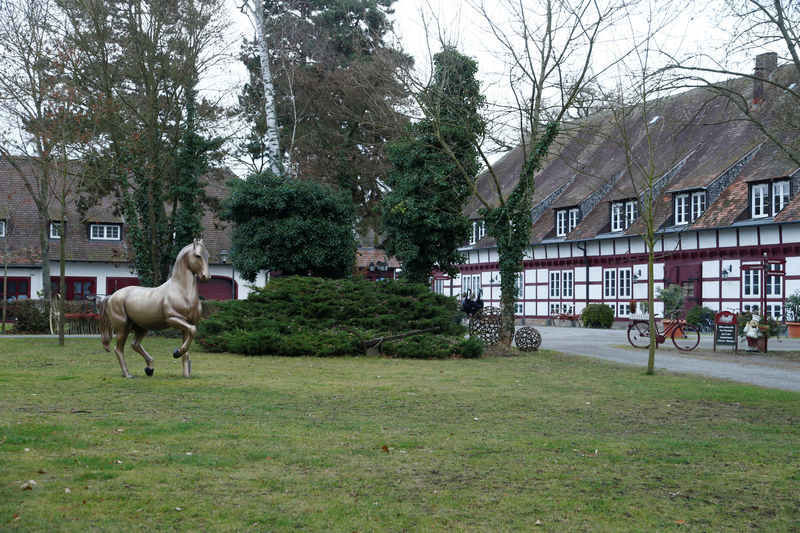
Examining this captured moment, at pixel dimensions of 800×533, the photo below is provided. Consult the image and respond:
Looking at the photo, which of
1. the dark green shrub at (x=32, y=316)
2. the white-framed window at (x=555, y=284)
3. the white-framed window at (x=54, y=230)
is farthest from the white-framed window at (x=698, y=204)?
the white-framed window at (x=54, y=230)

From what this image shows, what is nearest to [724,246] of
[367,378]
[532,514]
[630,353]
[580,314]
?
[580,314]

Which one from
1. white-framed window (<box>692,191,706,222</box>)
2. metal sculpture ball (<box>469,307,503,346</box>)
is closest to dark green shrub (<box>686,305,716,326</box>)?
white-framed window (<box>692,191,706,222</box>)

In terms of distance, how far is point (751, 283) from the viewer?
36.8 meters

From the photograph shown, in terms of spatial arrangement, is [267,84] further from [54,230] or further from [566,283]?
[54,230]

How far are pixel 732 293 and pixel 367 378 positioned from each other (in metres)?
26.9

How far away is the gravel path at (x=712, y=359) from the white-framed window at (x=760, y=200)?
22.1ft

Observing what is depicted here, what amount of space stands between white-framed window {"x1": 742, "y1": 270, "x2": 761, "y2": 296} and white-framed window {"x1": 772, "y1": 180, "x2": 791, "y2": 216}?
9.28 feet

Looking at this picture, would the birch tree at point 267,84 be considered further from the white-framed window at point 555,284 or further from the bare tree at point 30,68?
Answer: the white-framed window at point 555,284

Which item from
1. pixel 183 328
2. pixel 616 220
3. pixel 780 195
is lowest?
pixel 183 328

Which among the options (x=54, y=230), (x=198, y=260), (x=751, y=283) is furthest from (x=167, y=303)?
(x=54, y=230)

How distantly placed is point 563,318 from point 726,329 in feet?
69.5

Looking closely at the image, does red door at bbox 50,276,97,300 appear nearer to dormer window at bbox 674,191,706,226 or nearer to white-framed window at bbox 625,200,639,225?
white-framed window at bbox 625,200,639,225

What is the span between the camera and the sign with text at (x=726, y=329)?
25.0m

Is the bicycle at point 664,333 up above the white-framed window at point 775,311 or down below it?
below
